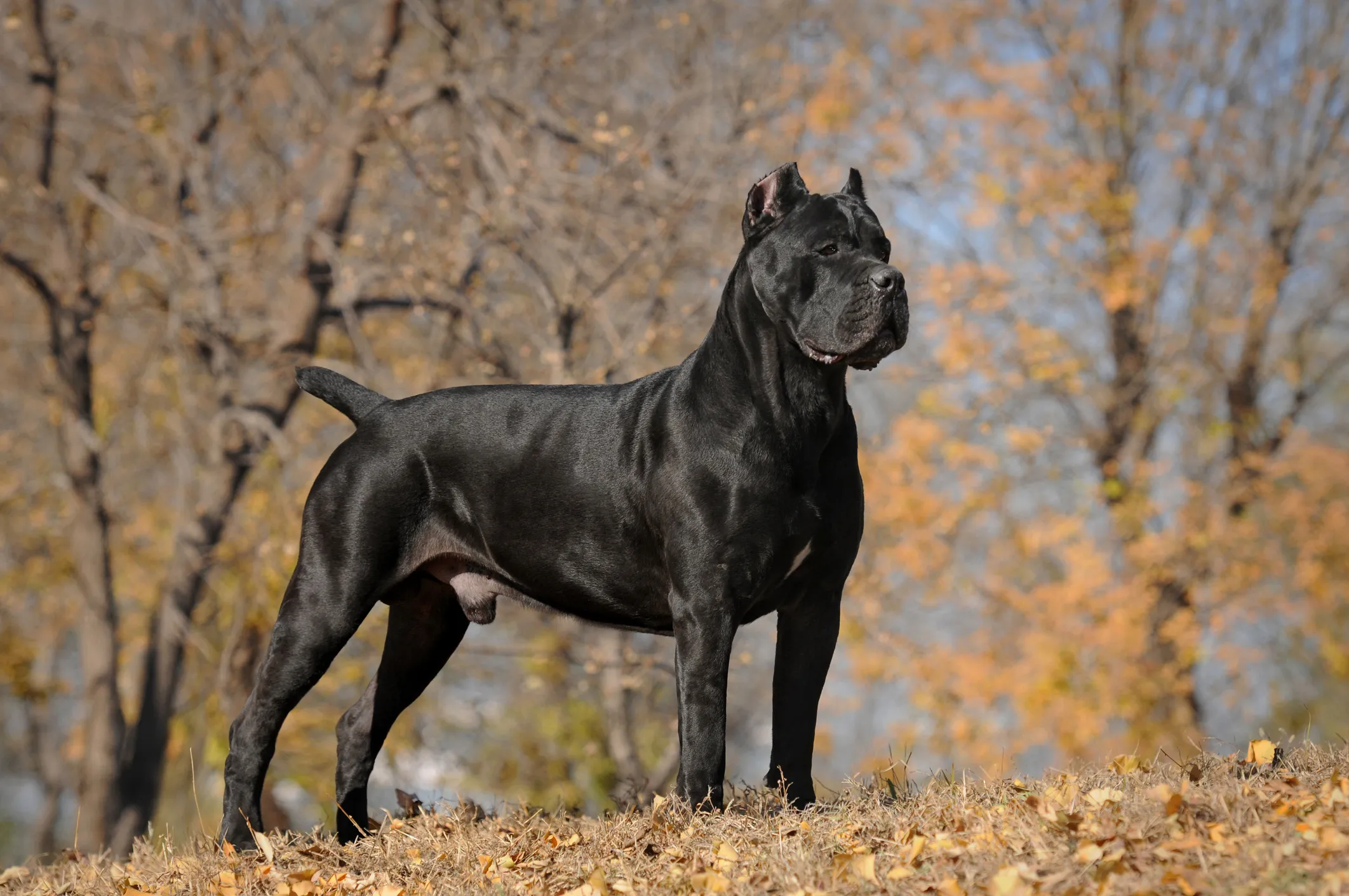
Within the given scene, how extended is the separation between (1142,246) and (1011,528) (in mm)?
3497

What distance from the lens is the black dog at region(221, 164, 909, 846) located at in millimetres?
4133

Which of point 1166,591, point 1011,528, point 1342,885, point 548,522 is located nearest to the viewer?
point 1342,885

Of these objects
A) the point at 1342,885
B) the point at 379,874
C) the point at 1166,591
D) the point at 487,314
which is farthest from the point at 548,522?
the point at 1166,591

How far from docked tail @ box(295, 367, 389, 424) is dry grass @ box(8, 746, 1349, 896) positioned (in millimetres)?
1588

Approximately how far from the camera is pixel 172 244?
10.9 meters

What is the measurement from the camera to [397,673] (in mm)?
5195

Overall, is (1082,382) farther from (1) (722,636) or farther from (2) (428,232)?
(1) (722,636)

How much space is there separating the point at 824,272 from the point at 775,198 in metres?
0.35

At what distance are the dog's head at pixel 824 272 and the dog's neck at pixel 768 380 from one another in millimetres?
57

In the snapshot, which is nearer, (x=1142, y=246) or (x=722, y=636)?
(x=722, y=636)

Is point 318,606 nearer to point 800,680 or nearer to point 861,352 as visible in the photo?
point 800,680

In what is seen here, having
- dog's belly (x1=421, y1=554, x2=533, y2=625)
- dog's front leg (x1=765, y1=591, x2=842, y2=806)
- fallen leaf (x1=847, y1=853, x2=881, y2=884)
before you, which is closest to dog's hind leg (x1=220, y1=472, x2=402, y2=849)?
dog's belly (x1=421, y1=554, x2=533, y2=625)

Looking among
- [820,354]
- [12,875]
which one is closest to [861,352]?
[820,354]

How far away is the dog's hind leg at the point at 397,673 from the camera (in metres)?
5.07
